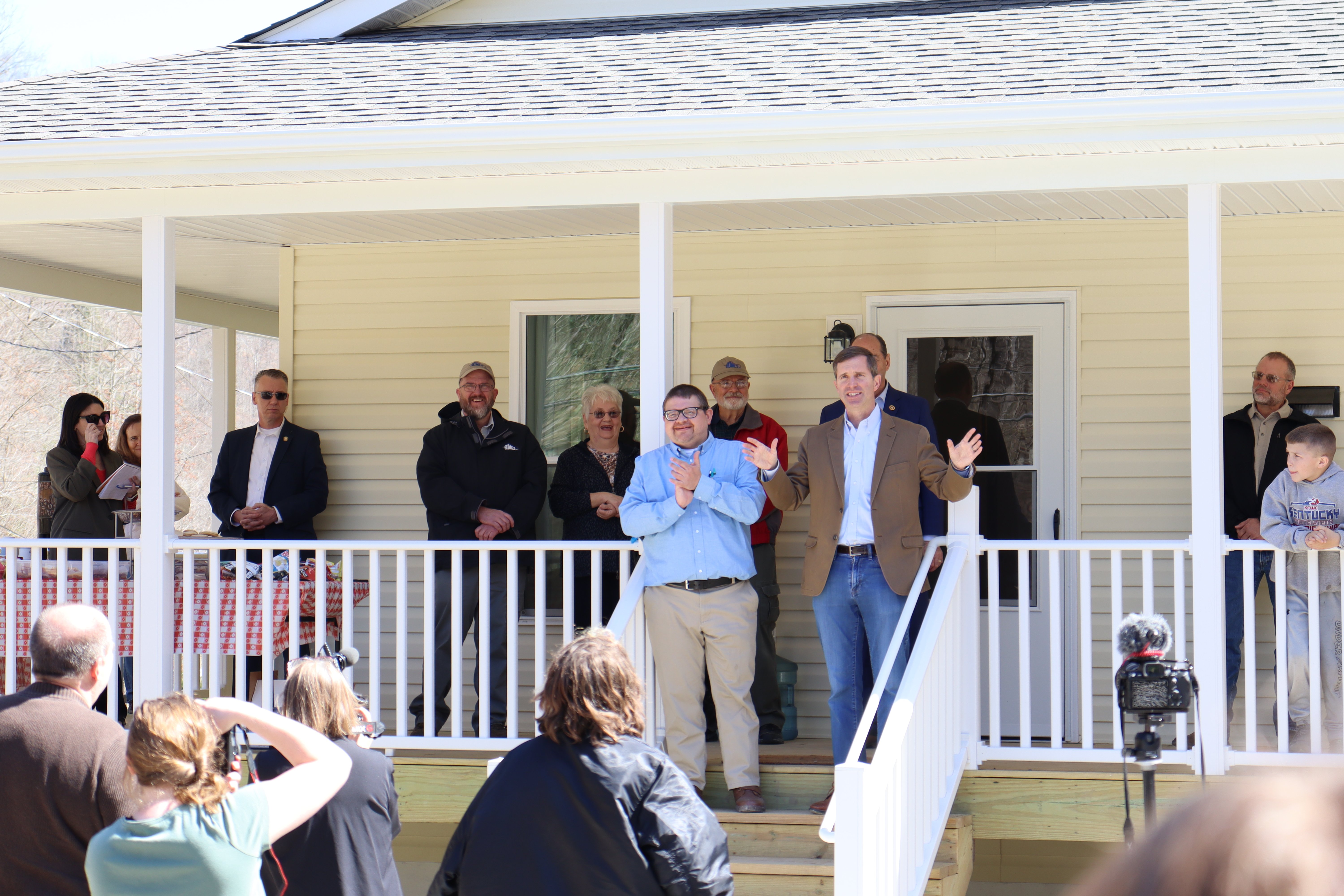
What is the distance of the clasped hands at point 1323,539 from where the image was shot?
5.07 m

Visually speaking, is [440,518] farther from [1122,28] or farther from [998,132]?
[1122,28]

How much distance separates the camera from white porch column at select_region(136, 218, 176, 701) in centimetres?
595

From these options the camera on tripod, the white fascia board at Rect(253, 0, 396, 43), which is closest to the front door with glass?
the camera on tripod

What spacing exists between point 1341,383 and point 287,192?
16.7 feet

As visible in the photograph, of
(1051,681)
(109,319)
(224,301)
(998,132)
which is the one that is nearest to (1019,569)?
(1051,681)

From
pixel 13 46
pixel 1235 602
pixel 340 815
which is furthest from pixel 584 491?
pixel 13 46

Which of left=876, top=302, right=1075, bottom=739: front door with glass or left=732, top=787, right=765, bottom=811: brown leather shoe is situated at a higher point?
left=876, top=302, right=1075, bottom=739: front door with glass

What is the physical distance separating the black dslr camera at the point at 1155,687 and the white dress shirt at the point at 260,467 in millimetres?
4814

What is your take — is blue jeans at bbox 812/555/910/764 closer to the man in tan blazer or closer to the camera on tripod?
the man in tan blazer

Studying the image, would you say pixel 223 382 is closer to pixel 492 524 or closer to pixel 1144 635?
pixel 492 524

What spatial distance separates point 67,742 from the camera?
Answer: 318cm

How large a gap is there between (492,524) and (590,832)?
11.7ft

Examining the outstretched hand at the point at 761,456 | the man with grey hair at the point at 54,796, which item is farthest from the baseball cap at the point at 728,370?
the man with grey hair at the point at 54,796

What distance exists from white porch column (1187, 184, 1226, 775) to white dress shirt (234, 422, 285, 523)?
4488 millimetres
